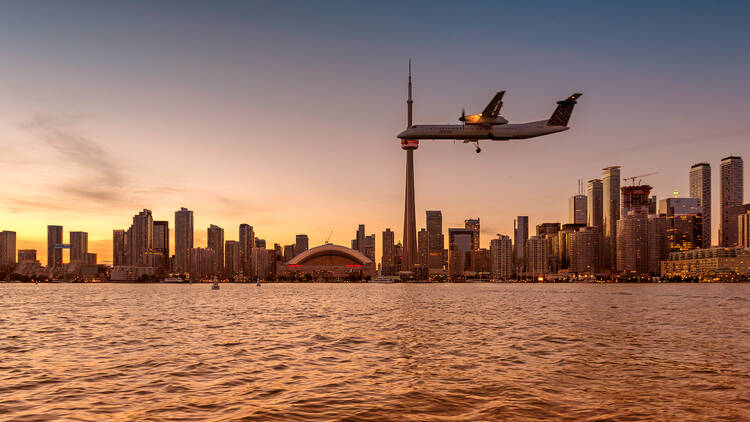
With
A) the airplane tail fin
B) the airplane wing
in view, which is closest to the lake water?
the airplane wing

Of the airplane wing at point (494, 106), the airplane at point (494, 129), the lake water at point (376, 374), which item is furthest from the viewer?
the airplane at point (494, 129)

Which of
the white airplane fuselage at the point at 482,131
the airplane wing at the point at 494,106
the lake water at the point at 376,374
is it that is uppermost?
the airplane wing at the point at 494,106

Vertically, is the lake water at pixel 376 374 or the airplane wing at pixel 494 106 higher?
the airplane wing at pixel 494 106

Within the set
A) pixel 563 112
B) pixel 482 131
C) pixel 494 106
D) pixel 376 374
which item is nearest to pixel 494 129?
pixel 482 131

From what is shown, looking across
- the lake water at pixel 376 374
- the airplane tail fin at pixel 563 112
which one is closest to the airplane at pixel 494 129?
the airplane tail fin at pixel 563 112

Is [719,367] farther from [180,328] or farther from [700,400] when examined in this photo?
[180,328]

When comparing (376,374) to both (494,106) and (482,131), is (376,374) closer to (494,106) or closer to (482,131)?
(494,106)

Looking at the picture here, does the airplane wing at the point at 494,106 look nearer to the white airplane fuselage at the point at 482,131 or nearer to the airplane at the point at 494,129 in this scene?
the airplane at the point at 494,129
